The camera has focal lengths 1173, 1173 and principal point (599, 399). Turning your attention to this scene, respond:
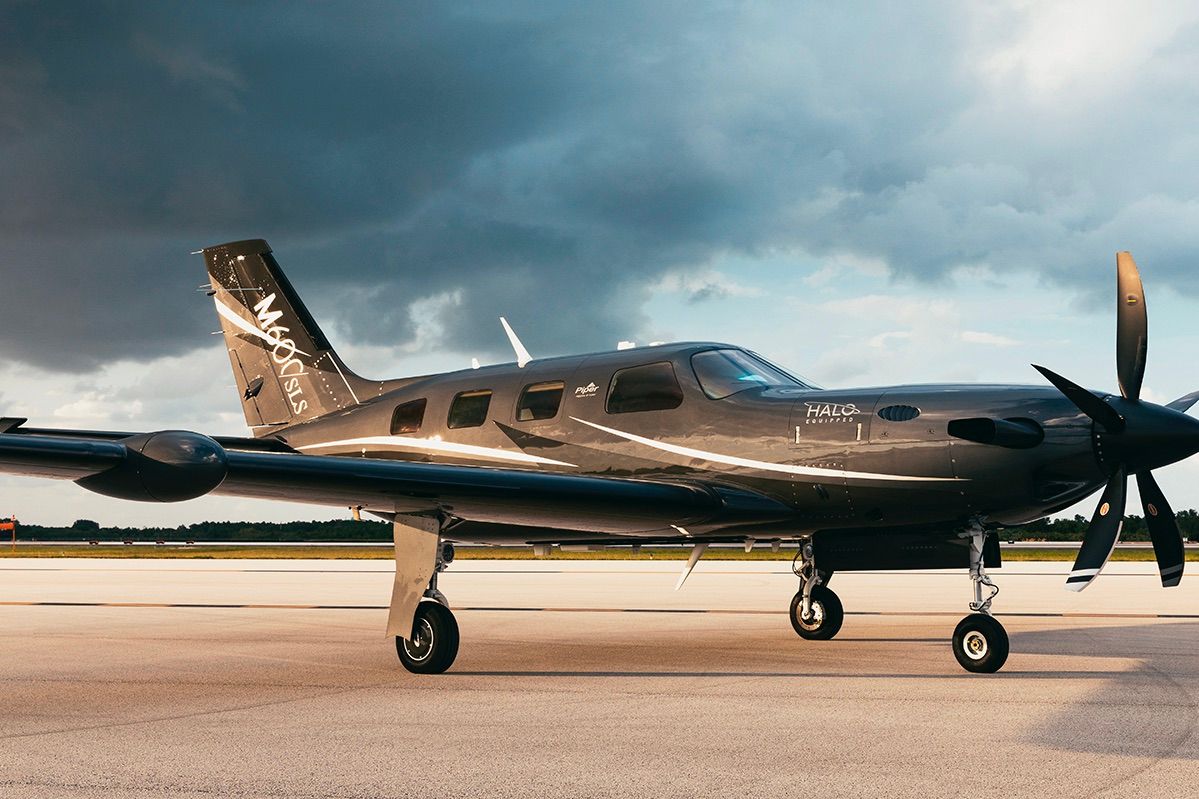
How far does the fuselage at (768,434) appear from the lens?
33.8 feet

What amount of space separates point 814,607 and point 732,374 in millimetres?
3231

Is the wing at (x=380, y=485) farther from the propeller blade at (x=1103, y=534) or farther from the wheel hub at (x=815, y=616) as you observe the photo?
the propeller blade at (x=1103, y=534)

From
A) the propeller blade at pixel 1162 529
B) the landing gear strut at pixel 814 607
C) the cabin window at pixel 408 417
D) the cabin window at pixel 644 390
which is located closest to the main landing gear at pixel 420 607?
the cabin window at pixel 644 390

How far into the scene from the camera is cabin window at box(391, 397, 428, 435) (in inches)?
541

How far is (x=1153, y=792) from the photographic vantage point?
221 inches

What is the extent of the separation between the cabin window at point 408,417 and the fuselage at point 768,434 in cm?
2

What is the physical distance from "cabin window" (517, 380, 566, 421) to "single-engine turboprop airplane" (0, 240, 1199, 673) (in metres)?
0.02

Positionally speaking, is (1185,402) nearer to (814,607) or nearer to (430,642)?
(814,607)

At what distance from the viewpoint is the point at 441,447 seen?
1337cm

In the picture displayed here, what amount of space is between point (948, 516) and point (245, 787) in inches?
278

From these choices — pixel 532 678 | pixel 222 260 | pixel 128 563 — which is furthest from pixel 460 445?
pixel 128 563

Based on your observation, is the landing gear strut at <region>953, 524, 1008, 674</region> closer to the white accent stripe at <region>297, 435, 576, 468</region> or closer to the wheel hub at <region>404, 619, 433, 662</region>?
the white accent stripe at <region>297, 435, 576, 468</region>

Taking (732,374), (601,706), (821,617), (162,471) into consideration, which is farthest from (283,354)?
(601,706)

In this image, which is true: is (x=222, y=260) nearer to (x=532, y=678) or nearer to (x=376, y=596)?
(x=376, y=596)
